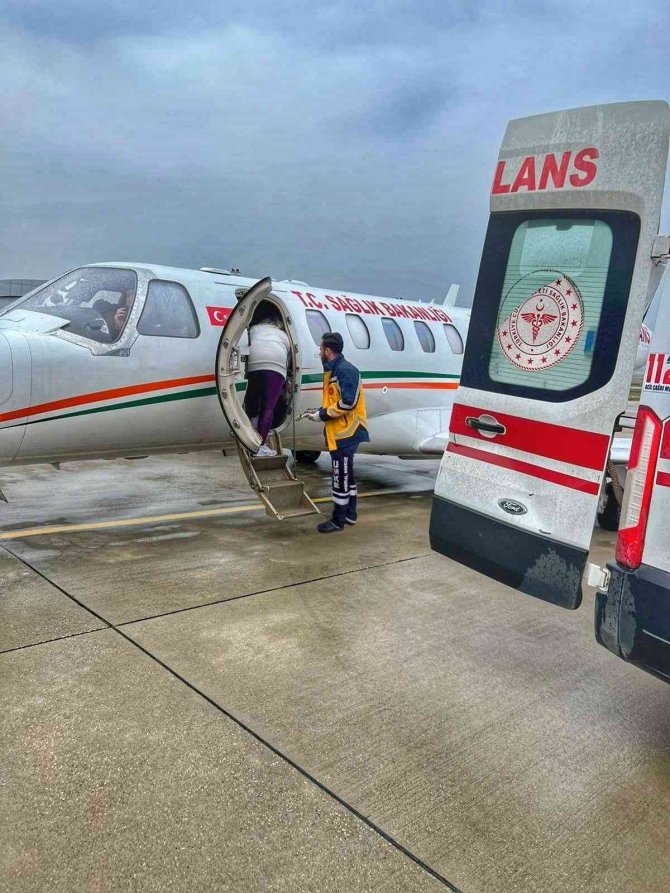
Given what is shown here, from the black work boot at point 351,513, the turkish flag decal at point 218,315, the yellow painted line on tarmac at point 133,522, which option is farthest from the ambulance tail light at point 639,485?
the yellow painted line on tarmac at point 133,522

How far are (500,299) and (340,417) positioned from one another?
371 cm

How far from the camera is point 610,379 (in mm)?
2930

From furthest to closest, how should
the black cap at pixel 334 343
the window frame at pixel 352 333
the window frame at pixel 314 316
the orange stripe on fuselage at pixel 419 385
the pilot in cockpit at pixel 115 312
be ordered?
the orange stripe on fuselage at pixel 419 385 → the window frame at pixel 352 333 → the window frame at pixel 314 316 → the black cap at pixel 334 343 → the pilot in cockpit at pixel 115 312

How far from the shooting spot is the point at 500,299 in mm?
3416

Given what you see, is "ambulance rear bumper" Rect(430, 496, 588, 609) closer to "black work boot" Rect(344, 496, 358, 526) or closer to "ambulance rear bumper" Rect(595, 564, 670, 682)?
"ambulance rear bumper" Rect(595, 564, 670, 682)

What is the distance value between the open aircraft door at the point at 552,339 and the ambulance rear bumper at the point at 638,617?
18 centimetres

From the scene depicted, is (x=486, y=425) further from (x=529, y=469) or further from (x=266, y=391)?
(x=266, y=391)

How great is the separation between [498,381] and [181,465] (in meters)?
8.35

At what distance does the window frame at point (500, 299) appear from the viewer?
2.94 m

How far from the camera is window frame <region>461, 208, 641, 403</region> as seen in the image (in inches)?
116

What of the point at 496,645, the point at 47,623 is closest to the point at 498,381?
the point at 496,645

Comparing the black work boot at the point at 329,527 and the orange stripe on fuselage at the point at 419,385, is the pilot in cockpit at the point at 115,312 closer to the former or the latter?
the black work boot at the point at 329,527

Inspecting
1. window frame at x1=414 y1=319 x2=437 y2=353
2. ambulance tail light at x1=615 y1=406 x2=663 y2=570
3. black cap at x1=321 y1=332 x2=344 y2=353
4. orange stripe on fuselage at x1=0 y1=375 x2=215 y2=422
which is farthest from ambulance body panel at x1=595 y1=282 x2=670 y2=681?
window frame at x1=414 y1=319 x2=437 y2=353

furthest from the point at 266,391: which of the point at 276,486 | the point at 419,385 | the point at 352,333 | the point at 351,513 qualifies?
the point at 419,385
